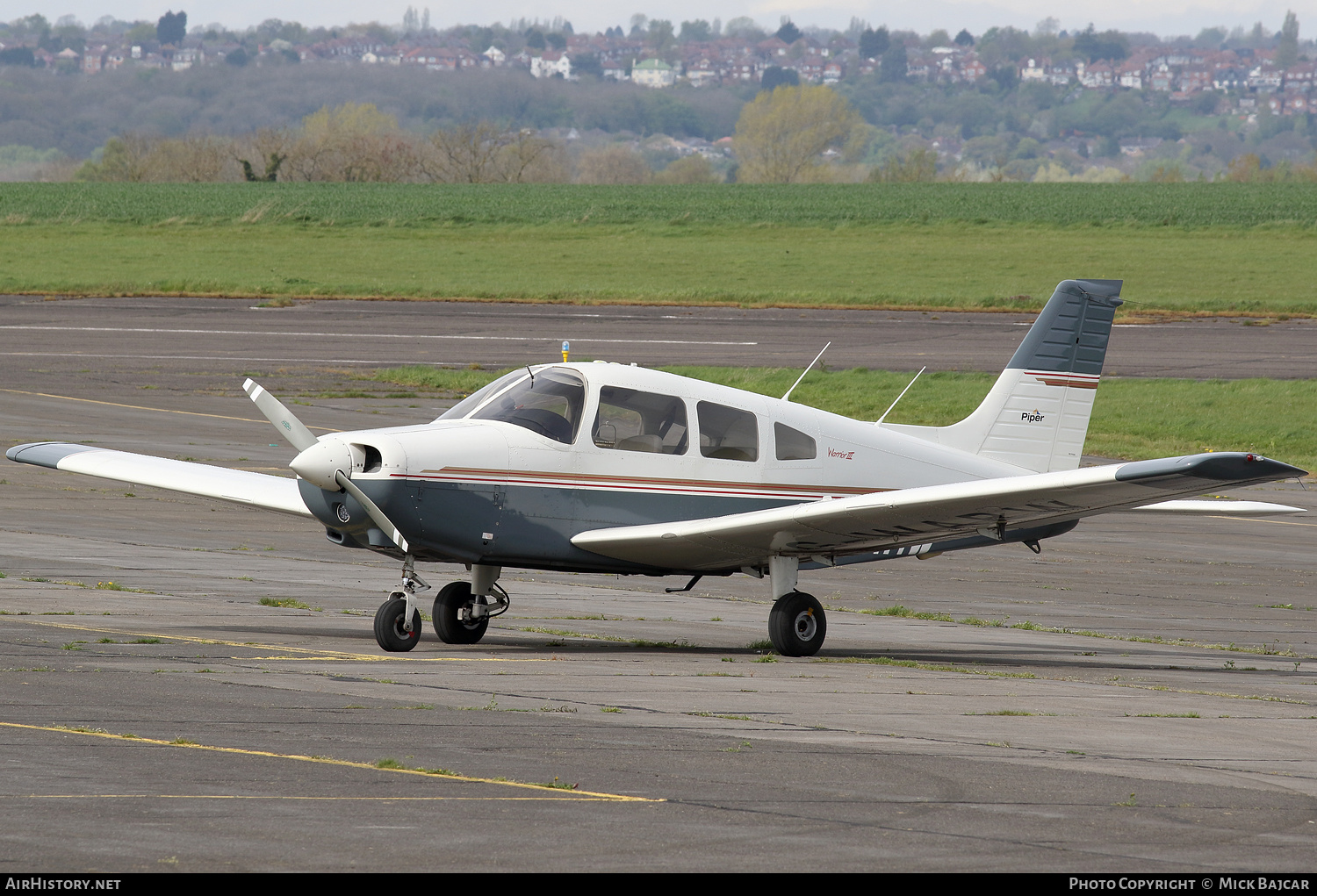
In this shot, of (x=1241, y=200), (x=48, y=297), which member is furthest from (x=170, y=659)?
(x=1241, y=200)

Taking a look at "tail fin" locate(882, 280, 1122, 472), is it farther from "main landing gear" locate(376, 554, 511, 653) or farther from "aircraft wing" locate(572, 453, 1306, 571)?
"main landing gear" locate(376, 554, 511, 653)

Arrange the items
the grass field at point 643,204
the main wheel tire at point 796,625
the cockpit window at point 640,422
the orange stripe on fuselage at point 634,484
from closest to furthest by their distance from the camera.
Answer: the orange stripe on fuselage at point 634,484 → the cockpit window at point 640,422 → the main wheel tire at point 796,625 → the grass field at point 643,204

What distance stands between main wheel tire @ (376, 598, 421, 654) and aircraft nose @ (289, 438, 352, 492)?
1.10 metres

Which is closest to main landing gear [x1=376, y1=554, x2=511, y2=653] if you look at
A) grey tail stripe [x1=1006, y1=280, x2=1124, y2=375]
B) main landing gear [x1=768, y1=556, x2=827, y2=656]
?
main landing gear [x1=768, y1=556, x2=827, y2=656]

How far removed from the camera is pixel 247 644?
1217cm

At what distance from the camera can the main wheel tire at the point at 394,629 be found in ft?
40.2

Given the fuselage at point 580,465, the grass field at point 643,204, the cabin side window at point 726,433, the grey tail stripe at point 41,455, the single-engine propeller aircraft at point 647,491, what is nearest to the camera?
the single-engine propeller aircraft at point 647,491

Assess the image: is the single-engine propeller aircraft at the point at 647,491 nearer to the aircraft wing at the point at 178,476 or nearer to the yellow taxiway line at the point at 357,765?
the aircraft wing at the point at 178,476

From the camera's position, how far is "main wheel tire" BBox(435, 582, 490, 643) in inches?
521

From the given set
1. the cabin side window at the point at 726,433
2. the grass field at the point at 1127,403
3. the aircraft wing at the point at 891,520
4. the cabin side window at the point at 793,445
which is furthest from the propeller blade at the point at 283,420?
the grass field at the point at 1127,403

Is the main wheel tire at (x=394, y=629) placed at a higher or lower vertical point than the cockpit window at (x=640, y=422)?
lower

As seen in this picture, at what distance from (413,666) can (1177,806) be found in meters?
5.79

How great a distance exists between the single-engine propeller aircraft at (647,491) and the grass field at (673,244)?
37.5 m

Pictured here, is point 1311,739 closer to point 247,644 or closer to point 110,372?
point 247,644
